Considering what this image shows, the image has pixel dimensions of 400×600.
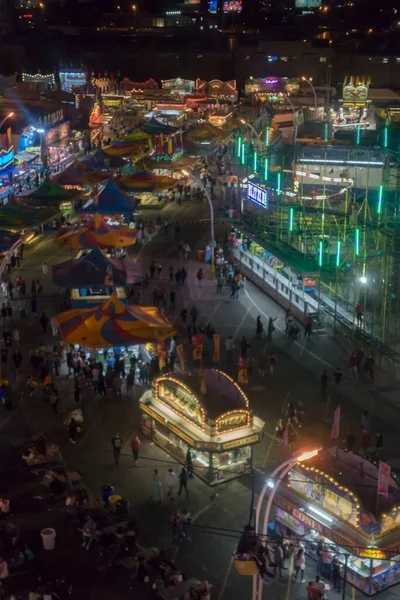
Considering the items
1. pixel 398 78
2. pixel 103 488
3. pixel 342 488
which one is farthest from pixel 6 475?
pixel 398 78

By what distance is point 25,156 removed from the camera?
63.8 meters

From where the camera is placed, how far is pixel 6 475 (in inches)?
1051

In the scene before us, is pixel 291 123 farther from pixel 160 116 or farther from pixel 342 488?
pixel 342 488

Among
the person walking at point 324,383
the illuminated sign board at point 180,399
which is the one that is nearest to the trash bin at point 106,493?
the illuminated sign board at point 180,399

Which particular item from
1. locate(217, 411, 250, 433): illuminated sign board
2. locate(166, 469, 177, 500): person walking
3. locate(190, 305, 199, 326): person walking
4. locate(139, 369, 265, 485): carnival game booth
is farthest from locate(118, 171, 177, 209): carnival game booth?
locate(166, 469, 177, 500): person walking

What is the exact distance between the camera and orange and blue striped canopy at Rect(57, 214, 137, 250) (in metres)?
44.7

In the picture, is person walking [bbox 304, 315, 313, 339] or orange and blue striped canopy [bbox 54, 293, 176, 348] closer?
orange and blue striped canopy [bbox 54, 293, 176, 348]

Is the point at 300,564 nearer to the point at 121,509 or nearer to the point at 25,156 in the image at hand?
the point at 121,509

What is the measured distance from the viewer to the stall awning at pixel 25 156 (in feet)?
206

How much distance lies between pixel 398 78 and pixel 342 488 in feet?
276

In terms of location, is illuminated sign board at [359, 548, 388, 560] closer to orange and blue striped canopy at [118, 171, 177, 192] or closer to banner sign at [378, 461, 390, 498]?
banner sign at [378, 461, 390, 498]

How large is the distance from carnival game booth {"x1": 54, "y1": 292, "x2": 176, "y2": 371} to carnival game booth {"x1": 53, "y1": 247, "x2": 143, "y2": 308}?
13.5 ft

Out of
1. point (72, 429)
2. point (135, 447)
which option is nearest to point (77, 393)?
point (72, 429)

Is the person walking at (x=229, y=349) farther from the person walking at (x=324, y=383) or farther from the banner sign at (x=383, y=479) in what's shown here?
the banner sign at (x=383, y=479)
